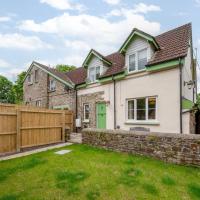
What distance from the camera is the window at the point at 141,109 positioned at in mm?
11826

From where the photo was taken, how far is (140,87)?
12484 millimetres

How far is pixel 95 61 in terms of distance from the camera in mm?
16453

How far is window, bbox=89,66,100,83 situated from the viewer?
53.3 ft

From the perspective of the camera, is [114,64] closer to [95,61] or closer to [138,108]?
[95,61]

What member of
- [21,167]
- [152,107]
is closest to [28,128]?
[21,167]

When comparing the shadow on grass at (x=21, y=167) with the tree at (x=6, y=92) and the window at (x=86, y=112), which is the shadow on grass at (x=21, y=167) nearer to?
the window at (x=86, y=112)

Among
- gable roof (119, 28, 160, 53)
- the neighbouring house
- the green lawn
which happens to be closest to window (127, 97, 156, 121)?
the neighbouring house

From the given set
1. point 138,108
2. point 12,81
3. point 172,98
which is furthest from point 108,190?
point 12,81

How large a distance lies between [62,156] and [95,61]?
385 inches

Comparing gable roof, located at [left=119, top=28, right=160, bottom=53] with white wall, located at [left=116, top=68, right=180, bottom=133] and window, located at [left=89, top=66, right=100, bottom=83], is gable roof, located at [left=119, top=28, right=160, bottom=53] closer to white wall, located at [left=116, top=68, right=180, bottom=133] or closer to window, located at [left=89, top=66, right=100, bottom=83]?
white wall, located at [left=116, top=68, right=180, bottom=133]

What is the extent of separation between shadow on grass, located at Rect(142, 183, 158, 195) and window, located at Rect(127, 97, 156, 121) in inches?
260

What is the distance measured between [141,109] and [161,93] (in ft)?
6.11

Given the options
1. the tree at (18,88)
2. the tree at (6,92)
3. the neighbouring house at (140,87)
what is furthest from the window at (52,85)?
the tree at (6,92)

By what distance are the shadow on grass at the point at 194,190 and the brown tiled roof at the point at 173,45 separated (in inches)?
282
